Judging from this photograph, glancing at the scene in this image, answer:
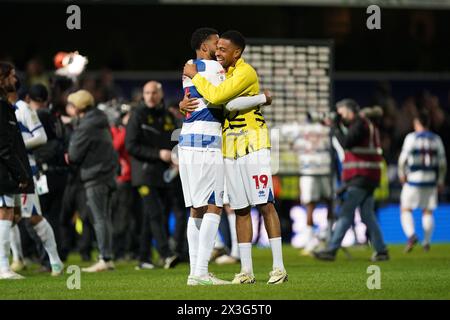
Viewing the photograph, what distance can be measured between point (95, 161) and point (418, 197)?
28.1 ft

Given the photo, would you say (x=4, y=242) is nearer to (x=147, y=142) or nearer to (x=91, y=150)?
(x=91, y=150)

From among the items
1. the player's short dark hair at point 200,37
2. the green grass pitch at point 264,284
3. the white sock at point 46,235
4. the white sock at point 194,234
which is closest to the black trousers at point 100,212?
the green grass pitch at point 264,284

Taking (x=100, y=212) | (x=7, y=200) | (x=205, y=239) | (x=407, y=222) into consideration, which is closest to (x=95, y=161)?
(x=100, y=212)

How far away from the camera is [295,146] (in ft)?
70.5

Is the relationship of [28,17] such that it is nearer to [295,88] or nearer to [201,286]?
[295,88]

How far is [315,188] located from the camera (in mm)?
22016

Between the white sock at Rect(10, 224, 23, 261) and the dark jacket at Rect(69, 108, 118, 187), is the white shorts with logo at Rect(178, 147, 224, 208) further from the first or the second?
the white sock at Rect(10, 224, 23, 261)

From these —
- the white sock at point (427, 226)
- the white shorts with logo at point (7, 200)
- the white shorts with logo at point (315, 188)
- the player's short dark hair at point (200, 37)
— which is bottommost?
the white sock at point (427, 226)

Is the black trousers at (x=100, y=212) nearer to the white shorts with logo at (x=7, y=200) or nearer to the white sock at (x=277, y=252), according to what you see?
the white shorts with logo at (x=7, y=200)

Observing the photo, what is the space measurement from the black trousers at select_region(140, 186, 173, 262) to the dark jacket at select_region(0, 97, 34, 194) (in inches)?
112

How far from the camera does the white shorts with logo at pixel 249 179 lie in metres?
12.9

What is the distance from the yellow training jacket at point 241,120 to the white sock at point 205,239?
0.71 meters

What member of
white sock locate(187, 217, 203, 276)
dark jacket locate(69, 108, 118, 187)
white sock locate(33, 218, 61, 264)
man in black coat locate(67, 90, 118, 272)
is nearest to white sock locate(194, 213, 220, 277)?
white sock locate(187, 217, 203, 276)

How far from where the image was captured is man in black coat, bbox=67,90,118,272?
16.4m
